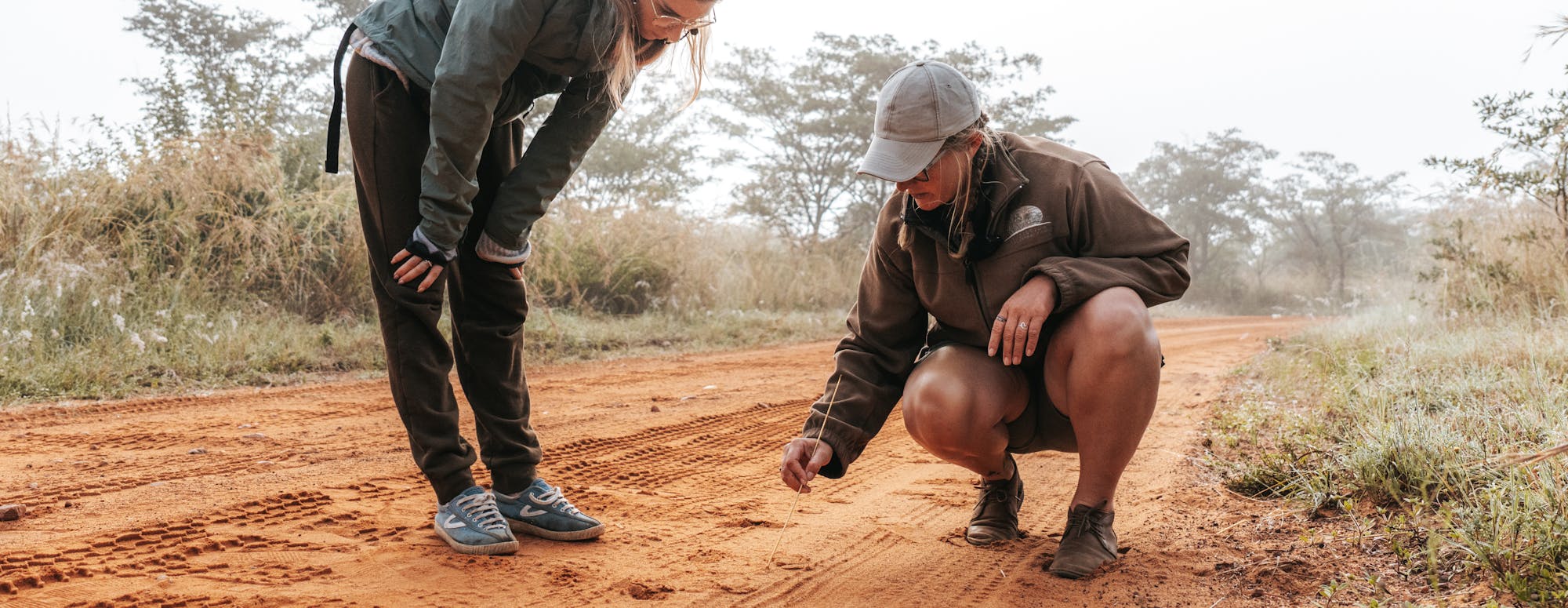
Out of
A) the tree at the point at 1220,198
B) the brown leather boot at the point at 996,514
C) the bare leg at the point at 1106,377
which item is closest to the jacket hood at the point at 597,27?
the bare leg at the point at 1106,377

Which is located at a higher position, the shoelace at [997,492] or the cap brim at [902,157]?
the cap brim at [902,157]

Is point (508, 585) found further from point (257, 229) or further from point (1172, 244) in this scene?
point (257, 229)

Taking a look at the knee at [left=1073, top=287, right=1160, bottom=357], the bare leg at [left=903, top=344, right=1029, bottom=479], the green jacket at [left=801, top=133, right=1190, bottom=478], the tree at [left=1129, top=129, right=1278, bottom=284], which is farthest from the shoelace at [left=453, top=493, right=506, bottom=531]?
the tree at [left=1129, top=129, right=1278, bottom=284]

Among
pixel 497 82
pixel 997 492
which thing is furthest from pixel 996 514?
pixel 497 82

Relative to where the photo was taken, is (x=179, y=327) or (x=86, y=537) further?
(x=179, y=327)

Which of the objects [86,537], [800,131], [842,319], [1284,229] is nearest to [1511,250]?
[842,319]

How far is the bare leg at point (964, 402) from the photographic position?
2217 millimetres

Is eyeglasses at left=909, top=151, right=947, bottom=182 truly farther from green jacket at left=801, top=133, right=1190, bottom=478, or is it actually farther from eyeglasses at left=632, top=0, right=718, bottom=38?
eyeglasses at left=632, top=0, right=718, bottom=38

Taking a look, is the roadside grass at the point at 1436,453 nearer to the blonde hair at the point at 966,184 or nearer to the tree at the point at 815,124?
the blonde hair at the point at 966,184

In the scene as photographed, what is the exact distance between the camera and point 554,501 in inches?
95.0

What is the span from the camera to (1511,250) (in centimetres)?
625

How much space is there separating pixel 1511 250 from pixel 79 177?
8498mm

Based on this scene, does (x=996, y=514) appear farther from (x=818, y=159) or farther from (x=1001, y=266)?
(x=818, y=159)

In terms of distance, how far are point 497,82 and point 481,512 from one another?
3.09 feet
